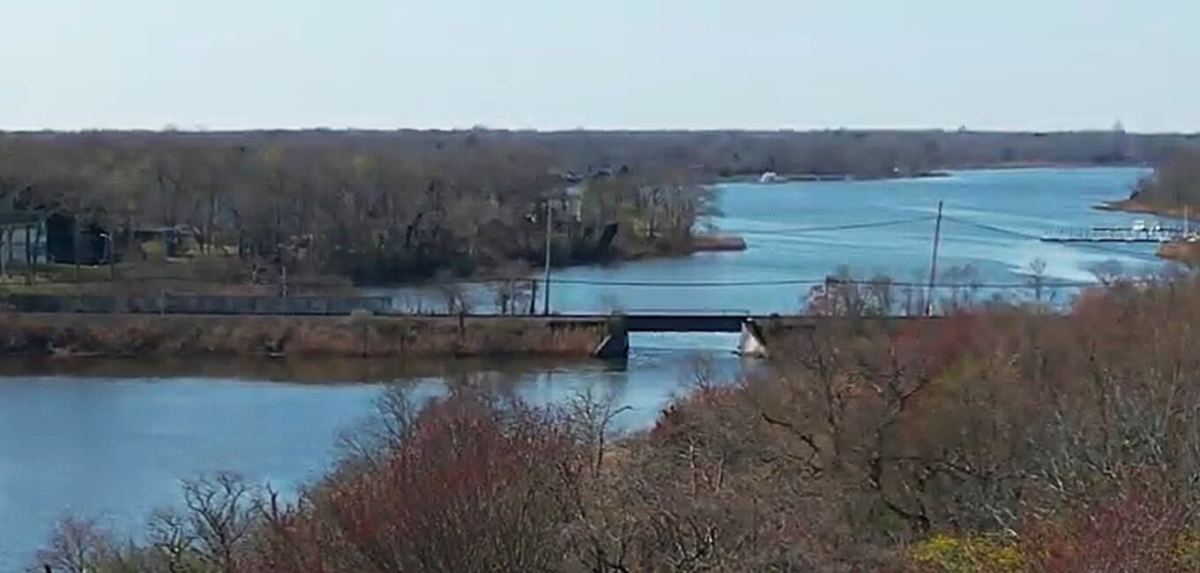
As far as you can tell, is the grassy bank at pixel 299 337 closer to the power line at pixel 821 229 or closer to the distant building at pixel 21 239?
the distant building at pixel 21 239

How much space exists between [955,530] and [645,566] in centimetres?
296

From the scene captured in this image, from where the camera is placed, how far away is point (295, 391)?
1997 cm

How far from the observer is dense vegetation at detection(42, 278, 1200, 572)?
697 cm

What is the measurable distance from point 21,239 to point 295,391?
11526mm

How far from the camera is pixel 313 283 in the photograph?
95.6 ft

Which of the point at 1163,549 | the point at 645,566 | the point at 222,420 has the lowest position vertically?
the point at 222,420

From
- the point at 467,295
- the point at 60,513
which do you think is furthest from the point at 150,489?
the point at 467,295

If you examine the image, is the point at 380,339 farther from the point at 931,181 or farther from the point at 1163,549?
the point at 931,181

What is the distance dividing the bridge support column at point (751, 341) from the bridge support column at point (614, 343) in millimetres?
1448

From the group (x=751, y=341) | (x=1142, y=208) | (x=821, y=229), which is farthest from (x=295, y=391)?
(x=1142, y=208)

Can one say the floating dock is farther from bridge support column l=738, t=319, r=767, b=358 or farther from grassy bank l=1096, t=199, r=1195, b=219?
bridge support column l=738, t=319, r=767, b=358

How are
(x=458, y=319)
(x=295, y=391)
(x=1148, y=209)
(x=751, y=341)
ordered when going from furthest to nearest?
(x=1148, y=209), (x=458, y=319), (x=751, y=341), (x=295, y=391)

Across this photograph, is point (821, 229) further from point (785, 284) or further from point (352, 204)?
point (352, 204)

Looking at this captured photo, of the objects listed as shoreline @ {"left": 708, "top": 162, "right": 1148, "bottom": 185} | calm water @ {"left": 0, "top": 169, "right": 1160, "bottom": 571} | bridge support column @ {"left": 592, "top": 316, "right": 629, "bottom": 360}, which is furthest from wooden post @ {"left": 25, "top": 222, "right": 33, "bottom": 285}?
shoreline @ {"left": 708, "top": 162, "right": 1148, "bottom": 185}
